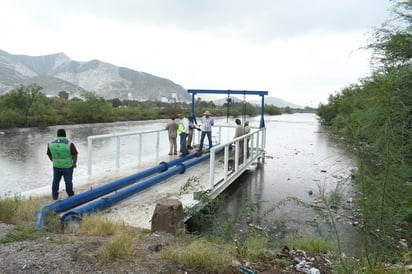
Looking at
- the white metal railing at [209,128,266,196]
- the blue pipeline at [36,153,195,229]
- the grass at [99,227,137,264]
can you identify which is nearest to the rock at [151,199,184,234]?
the grass at [99,227,137,264]

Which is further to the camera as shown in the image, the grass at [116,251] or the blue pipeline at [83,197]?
the blue pipeline at [83,197]

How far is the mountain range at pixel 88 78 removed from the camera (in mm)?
125625

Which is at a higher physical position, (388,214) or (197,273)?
(388,214)

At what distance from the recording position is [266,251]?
4410 mm

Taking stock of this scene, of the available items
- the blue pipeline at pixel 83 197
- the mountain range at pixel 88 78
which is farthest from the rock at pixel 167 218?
the mountain range at pixel 88 78

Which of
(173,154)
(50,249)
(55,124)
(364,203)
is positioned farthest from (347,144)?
(55,124)

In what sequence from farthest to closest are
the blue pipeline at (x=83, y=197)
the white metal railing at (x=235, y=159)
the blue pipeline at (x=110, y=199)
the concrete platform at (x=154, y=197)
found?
the white metal railing at (x=235, y=159) < the concrete platform at (x=154, y=197) < the blue pipeline at (x=110, y=199) < the blue pipeline at (x=83, y=197)

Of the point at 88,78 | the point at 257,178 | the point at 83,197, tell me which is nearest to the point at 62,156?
the point at 83,197

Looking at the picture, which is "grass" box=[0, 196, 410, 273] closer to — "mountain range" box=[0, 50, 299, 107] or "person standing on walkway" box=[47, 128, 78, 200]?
"person standing on walkway" box=[47, 128, 78, 200]

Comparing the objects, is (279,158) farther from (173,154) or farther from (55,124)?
(55,124)

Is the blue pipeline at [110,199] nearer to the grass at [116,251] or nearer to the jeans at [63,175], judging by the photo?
the jeans at [63,175]

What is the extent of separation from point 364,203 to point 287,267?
144cm

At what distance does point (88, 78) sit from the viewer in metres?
166

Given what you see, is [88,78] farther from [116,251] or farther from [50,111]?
[116,251]
